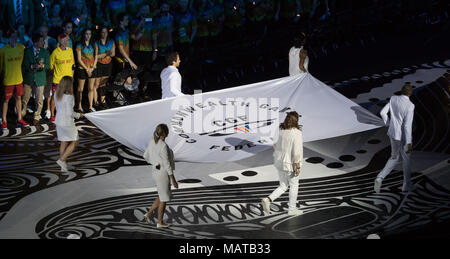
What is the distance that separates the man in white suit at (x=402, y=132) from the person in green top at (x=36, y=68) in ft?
20.9

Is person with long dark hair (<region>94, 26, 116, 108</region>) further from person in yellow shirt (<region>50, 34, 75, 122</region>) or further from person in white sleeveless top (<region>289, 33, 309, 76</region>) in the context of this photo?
person in white sleeveless top (<region>289, 33, 309, 76</region>)

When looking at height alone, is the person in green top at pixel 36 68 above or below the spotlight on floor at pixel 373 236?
above

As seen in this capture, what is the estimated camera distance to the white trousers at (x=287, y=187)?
391 inches

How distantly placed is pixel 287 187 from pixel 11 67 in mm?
5896

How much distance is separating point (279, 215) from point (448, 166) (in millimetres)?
3194

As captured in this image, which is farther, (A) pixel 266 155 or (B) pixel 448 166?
(A) pixel 266 155

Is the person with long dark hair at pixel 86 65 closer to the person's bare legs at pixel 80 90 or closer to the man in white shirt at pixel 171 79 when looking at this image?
the person's bare legs at pixel 80 90

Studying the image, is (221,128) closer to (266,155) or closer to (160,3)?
(266,155)

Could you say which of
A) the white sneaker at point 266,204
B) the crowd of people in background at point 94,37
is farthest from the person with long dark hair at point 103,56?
the white sneaker at point 266,204

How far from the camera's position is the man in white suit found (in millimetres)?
10477

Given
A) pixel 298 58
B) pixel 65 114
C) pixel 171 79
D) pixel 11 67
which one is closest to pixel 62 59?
pixel 11 67

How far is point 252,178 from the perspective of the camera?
11.4 m

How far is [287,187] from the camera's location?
33.0 ft

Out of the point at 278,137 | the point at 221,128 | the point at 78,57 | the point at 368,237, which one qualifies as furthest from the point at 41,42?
the point at 368,237
